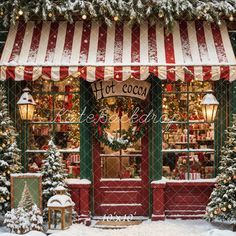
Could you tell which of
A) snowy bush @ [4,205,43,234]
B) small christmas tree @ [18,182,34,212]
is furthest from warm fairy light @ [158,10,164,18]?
snowy bush @ [4,205,43,234]

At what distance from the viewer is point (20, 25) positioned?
11797mm

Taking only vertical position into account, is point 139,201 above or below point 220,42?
below

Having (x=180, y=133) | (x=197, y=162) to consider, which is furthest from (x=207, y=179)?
(x=180, y=133)

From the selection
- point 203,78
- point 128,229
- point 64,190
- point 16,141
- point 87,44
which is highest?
point 87,44

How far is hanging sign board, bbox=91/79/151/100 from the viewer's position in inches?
460

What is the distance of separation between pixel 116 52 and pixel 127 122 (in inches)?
66.2

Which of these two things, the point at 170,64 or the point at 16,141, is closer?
the point at 170,64

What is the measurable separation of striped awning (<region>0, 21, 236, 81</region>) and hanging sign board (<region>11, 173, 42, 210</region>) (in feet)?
6.67

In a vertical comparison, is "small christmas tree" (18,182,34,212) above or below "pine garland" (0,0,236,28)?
below

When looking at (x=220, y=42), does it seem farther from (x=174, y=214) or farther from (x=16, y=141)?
(x=16, y=141)

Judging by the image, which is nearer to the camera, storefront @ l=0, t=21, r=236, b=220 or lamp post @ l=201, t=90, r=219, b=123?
lamp post @ l=201, t=90, r=219, b=123

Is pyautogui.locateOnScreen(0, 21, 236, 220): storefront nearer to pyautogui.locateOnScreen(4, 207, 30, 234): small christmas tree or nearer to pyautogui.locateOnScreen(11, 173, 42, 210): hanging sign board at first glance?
pyautogui.locateOnScreen(11, 173, 42, 210): hanging sign board

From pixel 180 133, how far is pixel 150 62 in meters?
1.96

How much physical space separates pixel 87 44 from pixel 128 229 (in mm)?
4046
